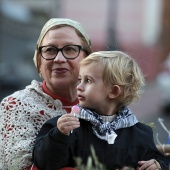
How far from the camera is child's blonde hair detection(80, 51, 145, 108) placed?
3.75m

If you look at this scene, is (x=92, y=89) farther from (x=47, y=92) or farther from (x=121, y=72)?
(x=47, y=92)

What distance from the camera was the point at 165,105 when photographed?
18.7 metres

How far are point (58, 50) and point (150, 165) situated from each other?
98 centimetres

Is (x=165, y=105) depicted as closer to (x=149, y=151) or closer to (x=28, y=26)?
(x=28, y=26)

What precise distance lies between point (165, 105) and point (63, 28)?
47.6ft

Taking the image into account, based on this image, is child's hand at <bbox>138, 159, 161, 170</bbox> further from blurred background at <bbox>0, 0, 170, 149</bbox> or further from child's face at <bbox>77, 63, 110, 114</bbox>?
blurred background at <bbox>0, 0, 170, 149</bbox>

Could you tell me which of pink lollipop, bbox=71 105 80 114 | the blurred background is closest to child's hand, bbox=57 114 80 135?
pink lollipop, bbox=71 105 80 114

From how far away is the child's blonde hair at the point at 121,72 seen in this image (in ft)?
12.3

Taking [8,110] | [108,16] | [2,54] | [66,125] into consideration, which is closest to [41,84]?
[8,110]

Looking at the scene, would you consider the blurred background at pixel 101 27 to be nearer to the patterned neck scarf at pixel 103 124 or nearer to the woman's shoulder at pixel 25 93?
the woman's shoulder at pixel 25 93

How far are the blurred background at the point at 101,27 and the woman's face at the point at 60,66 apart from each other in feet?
60.9

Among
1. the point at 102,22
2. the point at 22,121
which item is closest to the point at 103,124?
the point at 22,121

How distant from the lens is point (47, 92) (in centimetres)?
434

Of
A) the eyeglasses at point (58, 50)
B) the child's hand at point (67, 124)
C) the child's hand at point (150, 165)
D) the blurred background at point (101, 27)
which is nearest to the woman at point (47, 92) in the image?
the eyeglasses at point (58, 50)
